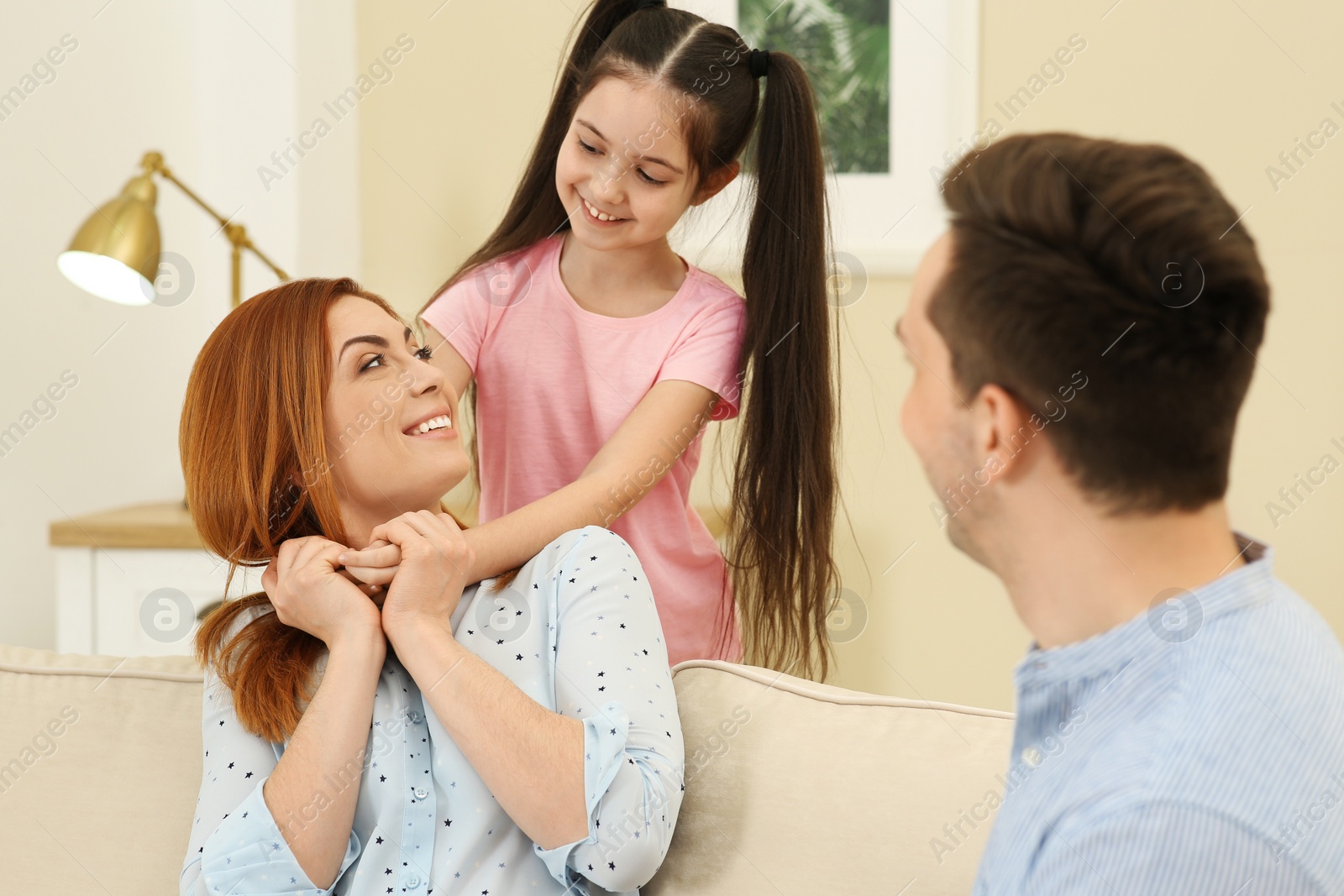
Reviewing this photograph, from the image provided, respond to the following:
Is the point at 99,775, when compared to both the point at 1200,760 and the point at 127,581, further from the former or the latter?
the point at 1200,760

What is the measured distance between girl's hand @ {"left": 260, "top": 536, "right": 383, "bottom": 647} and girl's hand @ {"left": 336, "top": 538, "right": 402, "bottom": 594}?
2 cm

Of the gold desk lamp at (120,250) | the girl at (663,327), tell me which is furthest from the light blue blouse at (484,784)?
the gold desk lamp at (120,250)

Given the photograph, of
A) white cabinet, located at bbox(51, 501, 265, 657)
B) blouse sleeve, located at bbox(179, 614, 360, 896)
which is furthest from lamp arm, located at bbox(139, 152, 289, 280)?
blouse sleeve, located at bbox(179, 614, 360, 896)

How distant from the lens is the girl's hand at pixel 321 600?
47.1 inches

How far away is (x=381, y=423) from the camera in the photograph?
1.31 meters

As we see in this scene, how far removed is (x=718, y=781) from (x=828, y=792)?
0.11 meters

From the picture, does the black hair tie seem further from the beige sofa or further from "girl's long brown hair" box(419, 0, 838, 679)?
the beige sofa

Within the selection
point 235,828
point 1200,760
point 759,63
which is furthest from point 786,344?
point 1200,760

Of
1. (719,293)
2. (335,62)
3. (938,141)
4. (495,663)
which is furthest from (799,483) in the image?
(335,62)

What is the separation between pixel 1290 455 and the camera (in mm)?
2555

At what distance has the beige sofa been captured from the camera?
3.61ft

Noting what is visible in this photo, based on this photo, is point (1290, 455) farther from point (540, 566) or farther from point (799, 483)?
point (540, 566)

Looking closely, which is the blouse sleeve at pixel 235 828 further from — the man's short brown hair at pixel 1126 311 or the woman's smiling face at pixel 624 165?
the man's short brown hair at pixel 1126 311

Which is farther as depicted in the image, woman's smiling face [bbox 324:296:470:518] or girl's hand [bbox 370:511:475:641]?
woman's smiling face [bbox 324:296:470:518]
